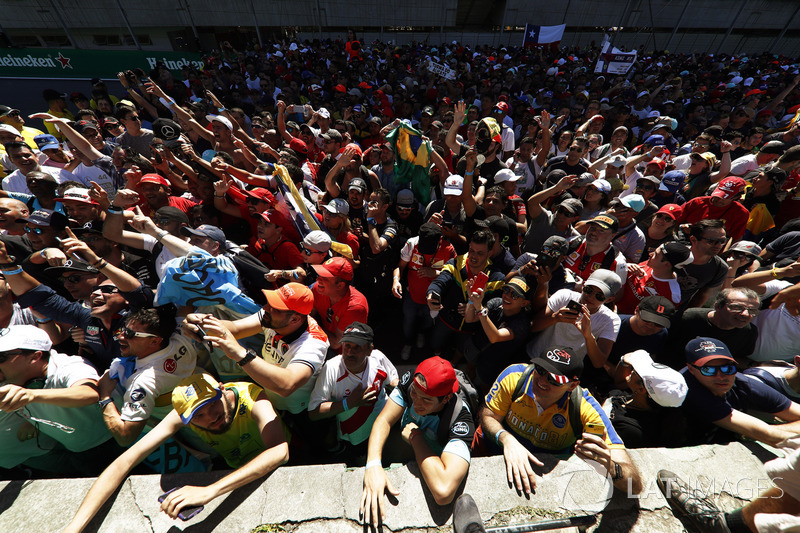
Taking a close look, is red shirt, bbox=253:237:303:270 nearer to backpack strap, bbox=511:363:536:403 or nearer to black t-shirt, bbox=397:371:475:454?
black t-shirt, bbox=397:371:475:454

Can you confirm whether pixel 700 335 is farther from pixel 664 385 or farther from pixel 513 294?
pixel 513 294

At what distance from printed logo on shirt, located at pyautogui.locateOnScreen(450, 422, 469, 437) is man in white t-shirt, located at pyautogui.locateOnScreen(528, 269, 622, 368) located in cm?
115

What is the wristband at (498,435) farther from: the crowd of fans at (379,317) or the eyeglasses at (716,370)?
the eyeglasses at (716,370)

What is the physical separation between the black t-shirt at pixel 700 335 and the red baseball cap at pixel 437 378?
265 cm

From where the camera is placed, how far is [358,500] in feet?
7.22

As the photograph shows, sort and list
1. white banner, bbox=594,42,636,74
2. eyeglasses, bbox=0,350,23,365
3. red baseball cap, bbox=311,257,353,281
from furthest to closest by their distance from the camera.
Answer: white banner, bbox=594,42,636,74, red baseball cap, bbox=311,257,353,281, eyeglasses, bbox=0,350,23,365

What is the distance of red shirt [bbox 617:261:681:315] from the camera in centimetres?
355

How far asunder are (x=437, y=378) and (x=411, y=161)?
4.31m

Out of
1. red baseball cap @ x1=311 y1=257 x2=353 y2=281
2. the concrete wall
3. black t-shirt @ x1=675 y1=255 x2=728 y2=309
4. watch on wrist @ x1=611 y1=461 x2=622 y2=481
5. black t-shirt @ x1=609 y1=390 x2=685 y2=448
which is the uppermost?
the concrete wall

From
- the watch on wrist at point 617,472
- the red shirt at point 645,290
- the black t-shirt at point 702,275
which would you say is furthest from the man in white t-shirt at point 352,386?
the black t-shirt at point 702,275

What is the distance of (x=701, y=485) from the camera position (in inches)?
88.6

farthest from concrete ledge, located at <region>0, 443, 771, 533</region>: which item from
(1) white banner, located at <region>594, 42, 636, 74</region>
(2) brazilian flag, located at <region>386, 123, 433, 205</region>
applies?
(1) white banner, located at <region>594, 42, 636, 74</region>

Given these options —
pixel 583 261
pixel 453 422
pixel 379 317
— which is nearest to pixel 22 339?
pixel 453 422

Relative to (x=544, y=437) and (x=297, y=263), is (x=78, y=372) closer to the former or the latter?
(x=297, y=263)
